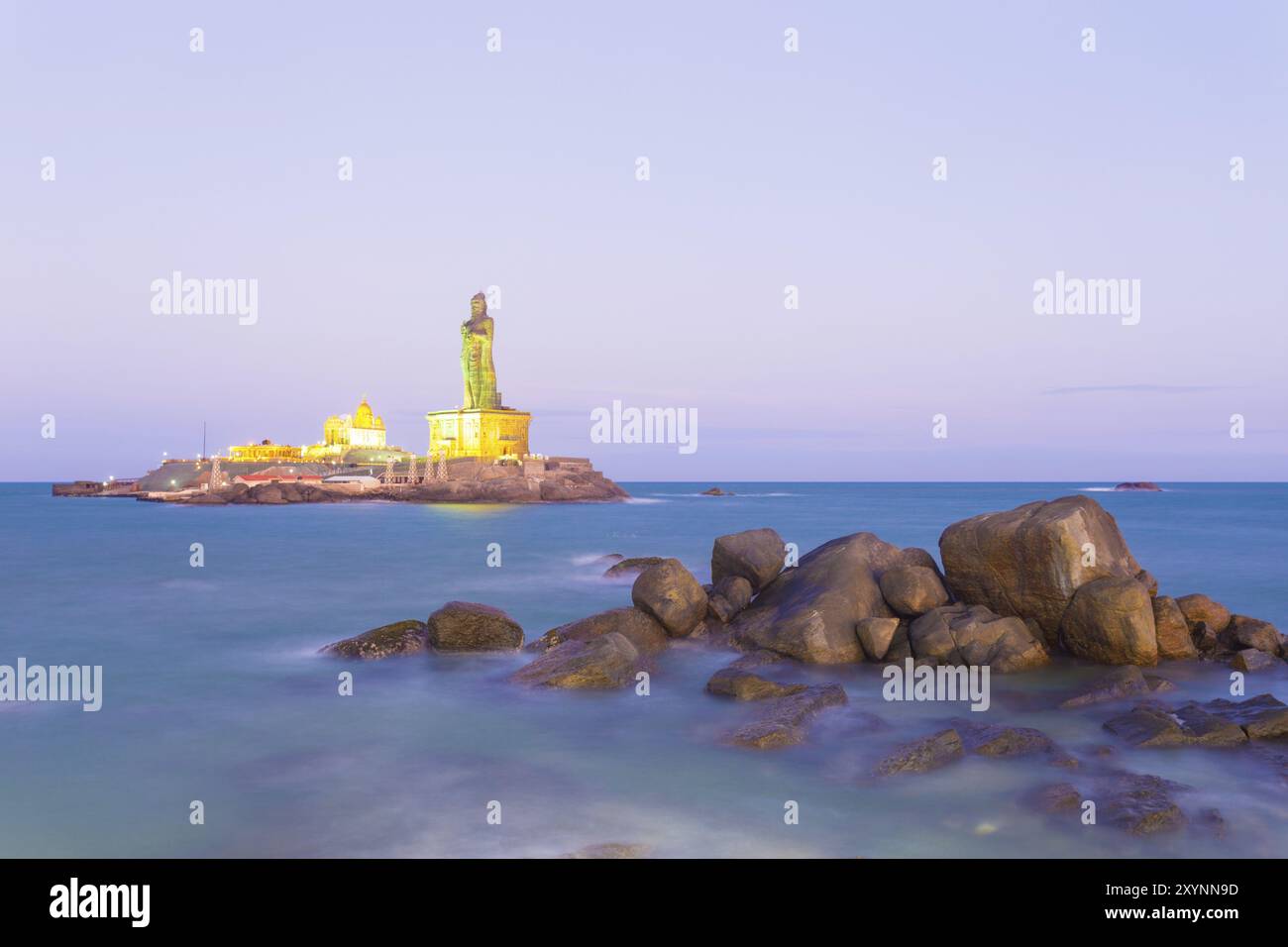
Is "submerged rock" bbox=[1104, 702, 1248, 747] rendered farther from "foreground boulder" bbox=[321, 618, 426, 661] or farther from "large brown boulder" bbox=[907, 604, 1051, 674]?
"foreground boulder" bbox=[321, 618, 426, 661]

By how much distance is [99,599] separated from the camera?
27.0 m

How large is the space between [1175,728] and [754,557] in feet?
30.2

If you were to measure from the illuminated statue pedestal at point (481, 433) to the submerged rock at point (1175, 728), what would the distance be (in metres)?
139

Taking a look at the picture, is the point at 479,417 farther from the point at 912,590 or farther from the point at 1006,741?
the point at 1006,741

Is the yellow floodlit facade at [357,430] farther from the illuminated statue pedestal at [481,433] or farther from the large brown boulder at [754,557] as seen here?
the large brown boulder at [754,557]

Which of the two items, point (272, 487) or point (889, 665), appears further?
point (272, 487)

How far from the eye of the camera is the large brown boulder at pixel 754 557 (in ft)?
62.6

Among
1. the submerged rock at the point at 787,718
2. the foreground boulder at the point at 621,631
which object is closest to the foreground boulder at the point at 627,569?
the foreground boulder at the point at 621,631

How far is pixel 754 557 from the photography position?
1906 centimetres

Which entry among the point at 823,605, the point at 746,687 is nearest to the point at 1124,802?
the point at 746,687
